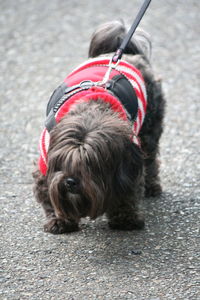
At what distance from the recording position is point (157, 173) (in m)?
4.96

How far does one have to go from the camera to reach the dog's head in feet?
11.3

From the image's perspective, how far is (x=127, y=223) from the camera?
13.6 feet

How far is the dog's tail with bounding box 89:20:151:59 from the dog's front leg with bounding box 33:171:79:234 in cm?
128

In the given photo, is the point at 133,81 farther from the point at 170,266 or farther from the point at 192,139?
the point at 192,139

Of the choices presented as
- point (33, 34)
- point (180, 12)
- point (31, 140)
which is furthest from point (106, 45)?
point (180, 12)

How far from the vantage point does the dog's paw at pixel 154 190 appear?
15.7 ft

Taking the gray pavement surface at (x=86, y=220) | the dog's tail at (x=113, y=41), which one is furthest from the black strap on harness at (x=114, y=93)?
the gray pavement surface at (x=86, y=220)

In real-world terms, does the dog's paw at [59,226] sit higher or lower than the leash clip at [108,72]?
lower

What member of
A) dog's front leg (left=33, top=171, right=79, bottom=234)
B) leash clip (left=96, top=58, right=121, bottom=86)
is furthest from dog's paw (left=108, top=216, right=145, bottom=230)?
leash clip (left=96, top=58, right=121, bottom=86)

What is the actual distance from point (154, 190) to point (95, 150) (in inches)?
58.6

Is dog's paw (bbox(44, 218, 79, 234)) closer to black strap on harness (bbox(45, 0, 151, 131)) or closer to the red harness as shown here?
the red harness

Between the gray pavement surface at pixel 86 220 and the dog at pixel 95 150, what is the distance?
22 cm

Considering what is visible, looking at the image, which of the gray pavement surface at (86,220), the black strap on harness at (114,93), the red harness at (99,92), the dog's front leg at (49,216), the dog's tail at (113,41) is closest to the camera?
the gray pavement surface at (86,220)

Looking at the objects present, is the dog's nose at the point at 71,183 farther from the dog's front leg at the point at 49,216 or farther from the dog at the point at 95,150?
the dog's front leg at the point at 49,216
